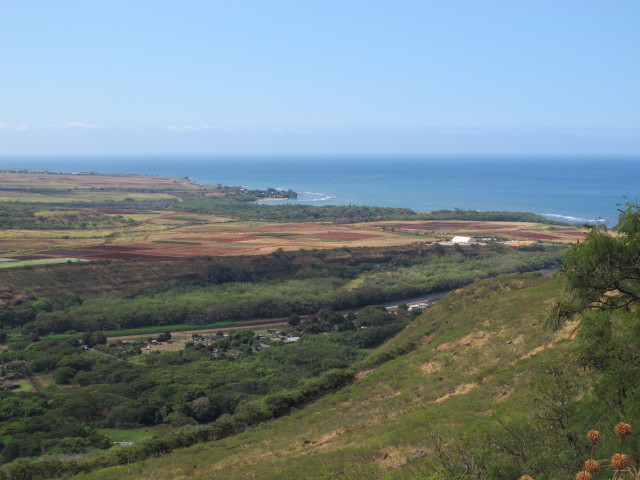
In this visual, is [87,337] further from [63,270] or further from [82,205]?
[82,205]

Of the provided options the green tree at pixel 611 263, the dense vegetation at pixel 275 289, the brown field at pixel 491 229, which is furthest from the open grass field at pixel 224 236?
the green tree at pixel 611 263

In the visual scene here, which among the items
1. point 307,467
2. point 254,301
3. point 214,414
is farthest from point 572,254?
point 254,301

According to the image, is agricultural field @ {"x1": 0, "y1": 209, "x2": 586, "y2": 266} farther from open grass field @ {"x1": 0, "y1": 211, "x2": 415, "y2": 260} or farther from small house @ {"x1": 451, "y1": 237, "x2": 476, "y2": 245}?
small house @ {"x1": 451, "y1": 237, "x2": 476, "y2": 245}

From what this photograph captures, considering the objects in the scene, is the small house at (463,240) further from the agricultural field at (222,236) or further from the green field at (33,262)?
the green field at (33,262)

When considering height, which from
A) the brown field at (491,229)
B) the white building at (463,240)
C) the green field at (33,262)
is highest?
the brown field at (491,229)

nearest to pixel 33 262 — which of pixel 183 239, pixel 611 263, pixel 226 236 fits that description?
pixel 183 239
